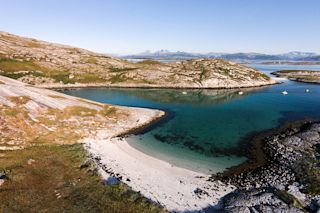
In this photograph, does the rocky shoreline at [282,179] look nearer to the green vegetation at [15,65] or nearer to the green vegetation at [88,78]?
the green vegetation at [88,78]

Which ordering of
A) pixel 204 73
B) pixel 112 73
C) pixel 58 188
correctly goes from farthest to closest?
pixel 112 73 < pixel 204 73 < pixel 58 188

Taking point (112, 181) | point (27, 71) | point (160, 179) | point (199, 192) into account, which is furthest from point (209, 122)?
point (27, 71)

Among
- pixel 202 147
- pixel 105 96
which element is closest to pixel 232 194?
pixel 202 147

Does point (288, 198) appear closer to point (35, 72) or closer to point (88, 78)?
point (88, 78)

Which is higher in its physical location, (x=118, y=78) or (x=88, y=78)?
Result: (x=118, y=78)

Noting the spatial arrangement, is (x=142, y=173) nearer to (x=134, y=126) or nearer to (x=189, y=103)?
(x=134, y=126)
